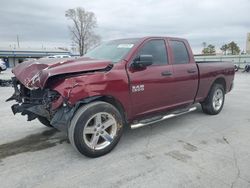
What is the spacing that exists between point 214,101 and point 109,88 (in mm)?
3616

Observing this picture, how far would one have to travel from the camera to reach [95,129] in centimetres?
366

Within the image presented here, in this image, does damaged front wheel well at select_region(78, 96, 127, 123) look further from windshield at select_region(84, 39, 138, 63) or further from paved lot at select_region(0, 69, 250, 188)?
windshield at select_region(84, 39, 138, 63)

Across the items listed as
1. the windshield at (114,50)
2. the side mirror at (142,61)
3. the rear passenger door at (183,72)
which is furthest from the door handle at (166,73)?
the windshield at (114,50)

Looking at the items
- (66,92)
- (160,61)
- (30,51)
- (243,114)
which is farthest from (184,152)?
(30,51)

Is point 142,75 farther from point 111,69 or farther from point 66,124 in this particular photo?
point 66,124

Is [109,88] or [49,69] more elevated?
[49,69]

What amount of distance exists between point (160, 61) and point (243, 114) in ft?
10.7

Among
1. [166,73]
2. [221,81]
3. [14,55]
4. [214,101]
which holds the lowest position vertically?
[214,101]

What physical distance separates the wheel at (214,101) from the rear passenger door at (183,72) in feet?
2.69

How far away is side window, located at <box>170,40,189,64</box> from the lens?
498cm

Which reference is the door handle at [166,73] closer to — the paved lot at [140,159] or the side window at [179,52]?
the side window at [179,52]

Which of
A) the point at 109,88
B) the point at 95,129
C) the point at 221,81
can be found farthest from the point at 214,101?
the point at 95,129

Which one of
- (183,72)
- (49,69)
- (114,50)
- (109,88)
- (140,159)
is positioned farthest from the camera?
(183,72)

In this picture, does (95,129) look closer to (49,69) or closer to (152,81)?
(49,69)
